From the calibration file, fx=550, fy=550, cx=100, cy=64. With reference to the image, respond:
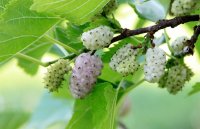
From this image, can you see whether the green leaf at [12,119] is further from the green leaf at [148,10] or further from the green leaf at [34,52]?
the green leaf at [148,10]

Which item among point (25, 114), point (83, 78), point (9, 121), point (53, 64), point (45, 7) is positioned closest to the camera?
point (45, 7)

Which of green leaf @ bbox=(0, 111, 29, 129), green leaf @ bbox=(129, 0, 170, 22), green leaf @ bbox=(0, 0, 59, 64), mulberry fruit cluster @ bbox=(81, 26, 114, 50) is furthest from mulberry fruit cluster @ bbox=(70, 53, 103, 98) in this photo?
green leaf @ bbox=(0, 111, 29, 129)

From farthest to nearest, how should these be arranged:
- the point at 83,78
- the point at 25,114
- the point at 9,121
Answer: the point at 25,114, the point at 9,121, the point at 83,78

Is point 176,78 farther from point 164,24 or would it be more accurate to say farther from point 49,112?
point 49,112

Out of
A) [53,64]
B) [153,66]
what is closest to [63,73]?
[53,64]

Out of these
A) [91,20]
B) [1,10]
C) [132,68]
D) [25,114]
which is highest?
[1,10]

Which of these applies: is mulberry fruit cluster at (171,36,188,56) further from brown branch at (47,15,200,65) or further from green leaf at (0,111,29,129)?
green leaf at (0,111,29,129)

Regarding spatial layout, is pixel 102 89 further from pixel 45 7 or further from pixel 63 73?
pixel 45 7

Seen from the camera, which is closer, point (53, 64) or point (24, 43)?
point (24, 43)
